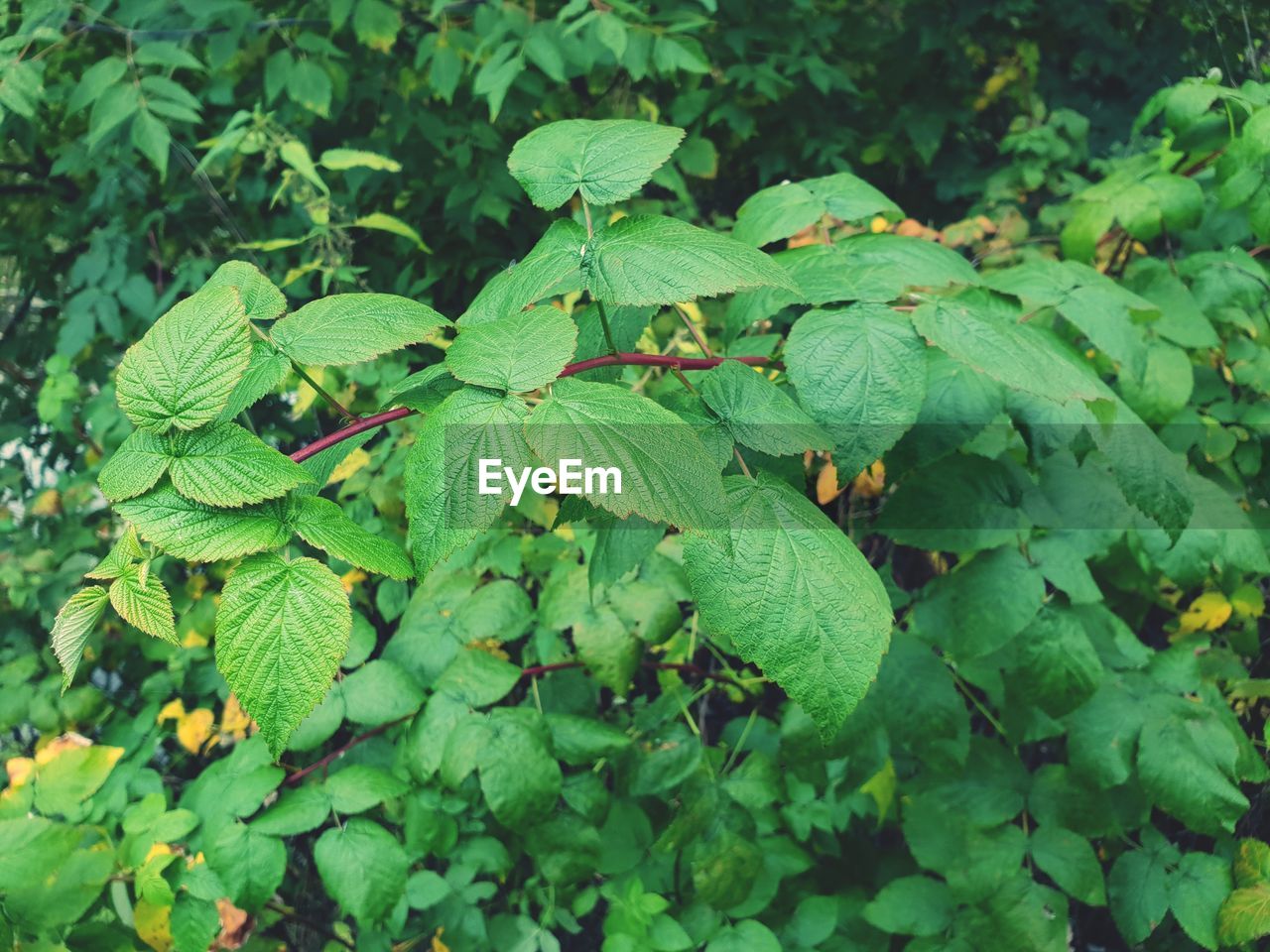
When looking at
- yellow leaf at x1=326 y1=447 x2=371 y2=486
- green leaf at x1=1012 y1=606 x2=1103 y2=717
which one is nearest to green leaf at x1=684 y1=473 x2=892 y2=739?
green leaf at x1=1012 y1=606 x2=1103 y2=717

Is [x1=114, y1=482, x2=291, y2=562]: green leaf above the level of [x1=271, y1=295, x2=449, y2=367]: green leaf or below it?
below

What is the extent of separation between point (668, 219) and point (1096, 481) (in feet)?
2.57

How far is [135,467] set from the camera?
2.18 feet

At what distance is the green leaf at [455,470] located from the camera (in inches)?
24.3

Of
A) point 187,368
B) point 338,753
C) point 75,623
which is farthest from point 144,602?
point 338,753

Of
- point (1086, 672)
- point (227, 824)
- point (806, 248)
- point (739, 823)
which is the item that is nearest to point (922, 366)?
point (806, 248)

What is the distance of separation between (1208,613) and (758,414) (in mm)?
1295

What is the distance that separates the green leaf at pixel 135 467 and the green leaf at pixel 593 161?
15.2 inches

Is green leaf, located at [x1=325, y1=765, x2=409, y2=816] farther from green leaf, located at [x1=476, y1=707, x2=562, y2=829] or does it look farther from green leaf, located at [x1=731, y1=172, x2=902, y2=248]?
green leaf, located at [x1=731, y1=172, x2=902, y2=248]

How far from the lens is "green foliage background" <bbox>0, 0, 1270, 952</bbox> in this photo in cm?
114

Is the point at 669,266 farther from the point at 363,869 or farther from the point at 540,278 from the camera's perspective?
the point at 363,869

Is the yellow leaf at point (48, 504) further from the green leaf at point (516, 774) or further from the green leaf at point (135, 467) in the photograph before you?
the green leaf at point (135, 467)

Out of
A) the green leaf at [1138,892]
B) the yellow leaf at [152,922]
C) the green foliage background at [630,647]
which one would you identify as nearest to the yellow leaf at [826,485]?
the green foliage background at [630,647]

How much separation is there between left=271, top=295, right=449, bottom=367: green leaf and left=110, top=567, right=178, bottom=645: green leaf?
213mm
